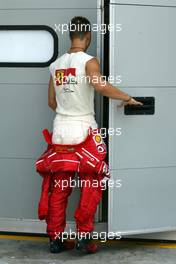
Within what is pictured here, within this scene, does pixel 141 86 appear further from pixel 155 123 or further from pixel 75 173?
pixel 75 173

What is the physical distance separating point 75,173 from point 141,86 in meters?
0.79

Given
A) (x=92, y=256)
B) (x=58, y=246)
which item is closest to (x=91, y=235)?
(x=92, y=256)

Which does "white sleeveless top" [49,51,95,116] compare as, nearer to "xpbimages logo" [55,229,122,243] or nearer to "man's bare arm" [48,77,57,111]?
"man's bare arm" [48,77,57,111]

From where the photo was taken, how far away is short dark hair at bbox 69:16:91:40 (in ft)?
13.5

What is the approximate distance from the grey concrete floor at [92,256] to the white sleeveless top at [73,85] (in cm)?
108

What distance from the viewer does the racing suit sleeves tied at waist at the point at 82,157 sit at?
411cm

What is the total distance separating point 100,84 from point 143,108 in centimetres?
42

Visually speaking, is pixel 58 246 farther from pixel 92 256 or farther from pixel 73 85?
pixel 73 85

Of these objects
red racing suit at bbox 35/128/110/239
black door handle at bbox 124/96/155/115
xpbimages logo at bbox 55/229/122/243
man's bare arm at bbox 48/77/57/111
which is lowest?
xpbimages logo at bbox 55/229/122/243

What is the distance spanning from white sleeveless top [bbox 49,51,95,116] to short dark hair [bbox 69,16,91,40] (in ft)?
0.42

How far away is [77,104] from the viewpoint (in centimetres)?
413

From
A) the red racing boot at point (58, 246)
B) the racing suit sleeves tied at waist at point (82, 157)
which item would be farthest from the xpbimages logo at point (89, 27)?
the red racing boot at point (58, 246)

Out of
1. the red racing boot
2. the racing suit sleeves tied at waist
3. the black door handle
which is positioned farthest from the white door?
the red racing boot

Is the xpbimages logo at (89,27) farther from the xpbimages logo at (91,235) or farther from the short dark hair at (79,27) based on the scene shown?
the xpbimages logo at (91,235)
